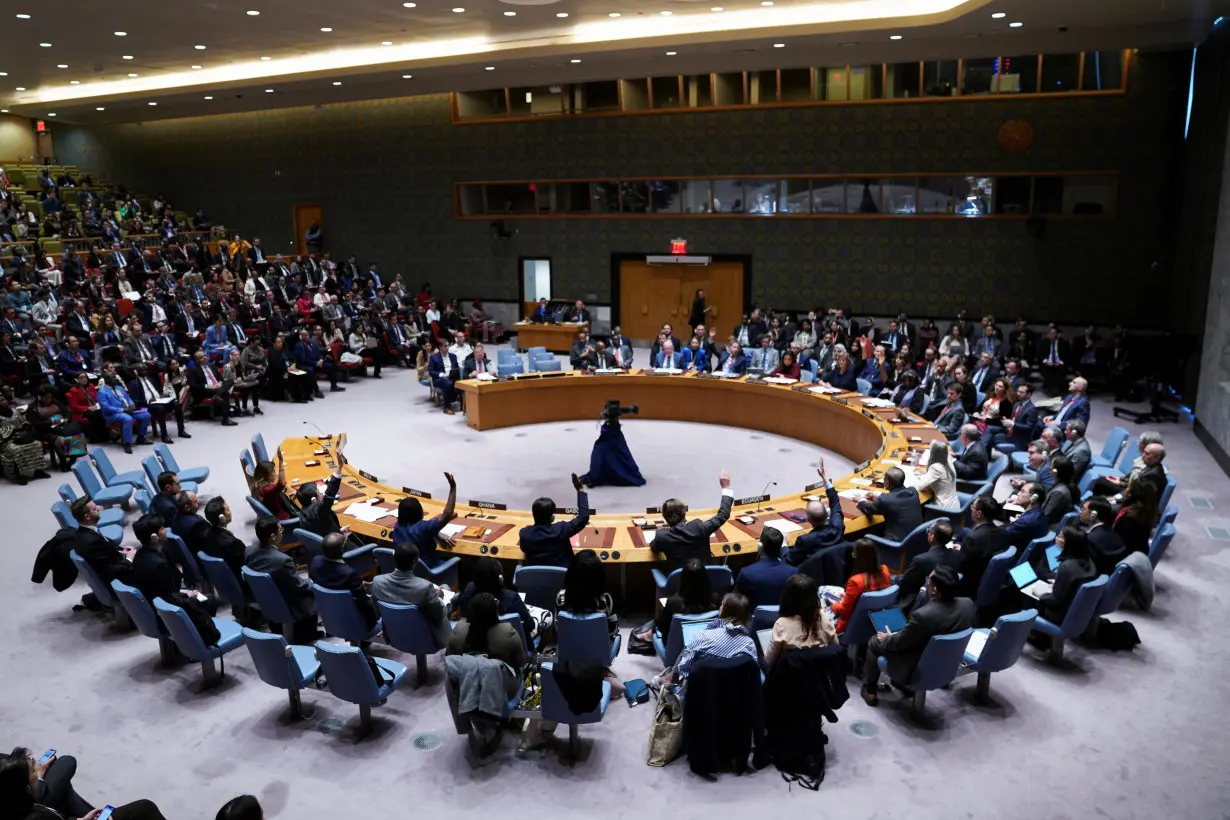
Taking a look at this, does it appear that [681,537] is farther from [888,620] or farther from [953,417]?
[953,417]

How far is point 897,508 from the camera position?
26.0 feet

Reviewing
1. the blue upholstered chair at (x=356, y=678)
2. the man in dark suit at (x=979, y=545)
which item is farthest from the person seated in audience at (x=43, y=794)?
the man in dark suit at (x=979, y=545)

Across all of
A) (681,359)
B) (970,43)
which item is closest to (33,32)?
(681,359)

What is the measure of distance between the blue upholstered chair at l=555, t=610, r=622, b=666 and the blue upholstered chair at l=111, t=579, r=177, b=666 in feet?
10.0

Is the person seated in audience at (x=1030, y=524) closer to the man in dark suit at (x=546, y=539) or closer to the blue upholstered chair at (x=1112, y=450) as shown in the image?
the blue upholstered chair at (x=1112, y=450)

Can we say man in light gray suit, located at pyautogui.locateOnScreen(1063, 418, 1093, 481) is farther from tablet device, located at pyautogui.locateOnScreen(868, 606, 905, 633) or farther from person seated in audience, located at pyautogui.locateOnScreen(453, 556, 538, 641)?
person seated in audience, located at pyautogui.locateOnScreen(453, 556, 538, 641)

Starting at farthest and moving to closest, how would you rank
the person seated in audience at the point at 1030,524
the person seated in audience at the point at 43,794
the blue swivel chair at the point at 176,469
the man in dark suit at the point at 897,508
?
the blue swivel chair at the point at 176,469, the man in dark suit at the point at 897,508, the person seated in audience at the point at 1030,524, the person seated in audience at the point at 43,794

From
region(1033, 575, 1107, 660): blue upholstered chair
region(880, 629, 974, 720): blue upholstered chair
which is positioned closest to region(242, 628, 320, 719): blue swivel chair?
region(880, 629, 974, 720): blue upholstered chair

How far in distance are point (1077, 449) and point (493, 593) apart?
669 centimetres

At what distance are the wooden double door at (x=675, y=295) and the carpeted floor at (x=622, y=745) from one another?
13.9 meters

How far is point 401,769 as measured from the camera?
5.65m

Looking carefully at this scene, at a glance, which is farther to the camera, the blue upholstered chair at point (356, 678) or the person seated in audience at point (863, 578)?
the person seated in audience at point (863, 578)

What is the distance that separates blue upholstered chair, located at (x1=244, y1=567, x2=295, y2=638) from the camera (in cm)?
664

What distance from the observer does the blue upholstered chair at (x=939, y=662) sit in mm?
5742
